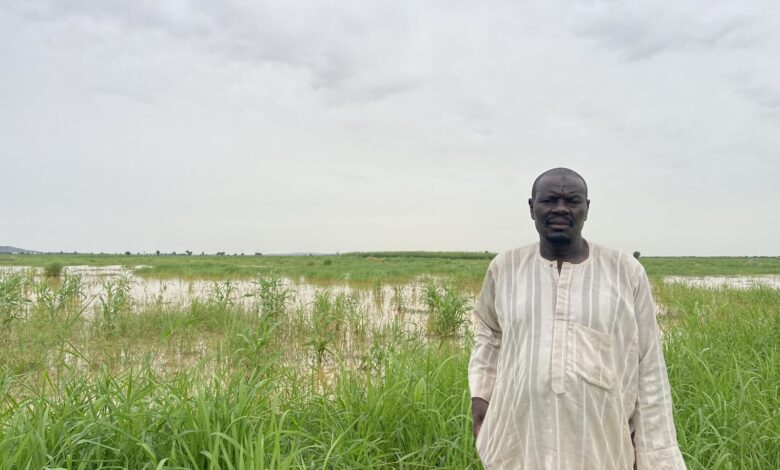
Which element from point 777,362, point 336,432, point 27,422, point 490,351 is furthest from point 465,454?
point 777,362

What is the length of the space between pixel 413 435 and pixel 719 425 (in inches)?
79.3

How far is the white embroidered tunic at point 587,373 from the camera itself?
4.57 ft

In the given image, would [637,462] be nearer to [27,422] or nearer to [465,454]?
[465,454]

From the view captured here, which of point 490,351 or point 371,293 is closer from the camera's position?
point 490,351

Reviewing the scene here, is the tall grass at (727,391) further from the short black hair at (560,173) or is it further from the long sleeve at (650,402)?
the short black hair at (560,173)

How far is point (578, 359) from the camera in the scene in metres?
1.39

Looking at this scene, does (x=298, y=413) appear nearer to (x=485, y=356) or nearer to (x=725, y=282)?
(x=485, y=356)

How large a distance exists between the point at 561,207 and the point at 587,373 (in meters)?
0.48

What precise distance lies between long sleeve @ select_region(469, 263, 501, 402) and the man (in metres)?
0.14

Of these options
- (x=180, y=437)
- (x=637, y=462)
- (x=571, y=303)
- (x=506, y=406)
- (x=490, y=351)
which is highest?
(x=571, y=303)

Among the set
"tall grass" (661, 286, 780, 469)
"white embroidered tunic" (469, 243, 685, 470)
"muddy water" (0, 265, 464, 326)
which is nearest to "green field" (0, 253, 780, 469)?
"tall grass" (661, 286, 780, 469)

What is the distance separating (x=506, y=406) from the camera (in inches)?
59.7

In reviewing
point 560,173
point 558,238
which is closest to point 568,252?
point 558,238

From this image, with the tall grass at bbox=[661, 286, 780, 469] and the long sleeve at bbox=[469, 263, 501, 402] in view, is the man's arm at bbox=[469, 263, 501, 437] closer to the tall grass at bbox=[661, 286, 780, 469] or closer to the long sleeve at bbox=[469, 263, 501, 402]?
the long sleeve at bbox=[469, 263, 501, 402]
